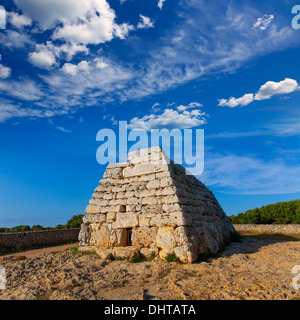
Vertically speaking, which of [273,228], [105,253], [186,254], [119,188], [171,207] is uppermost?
[119,188]

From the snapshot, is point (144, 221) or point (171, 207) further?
point (144, 221)

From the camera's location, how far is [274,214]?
24.9m

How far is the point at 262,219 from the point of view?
84.2 ft

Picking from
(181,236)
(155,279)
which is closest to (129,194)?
(181,236)

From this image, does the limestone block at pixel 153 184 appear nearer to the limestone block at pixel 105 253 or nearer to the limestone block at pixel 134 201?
the limestone block at pixel 134 201

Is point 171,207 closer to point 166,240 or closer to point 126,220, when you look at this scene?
point 166,240

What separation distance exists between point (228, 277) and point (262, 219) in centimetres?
2432

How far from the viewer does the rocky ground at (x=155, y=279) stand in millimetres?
3834

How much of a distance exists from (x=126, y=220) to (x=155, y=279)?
2.76m
